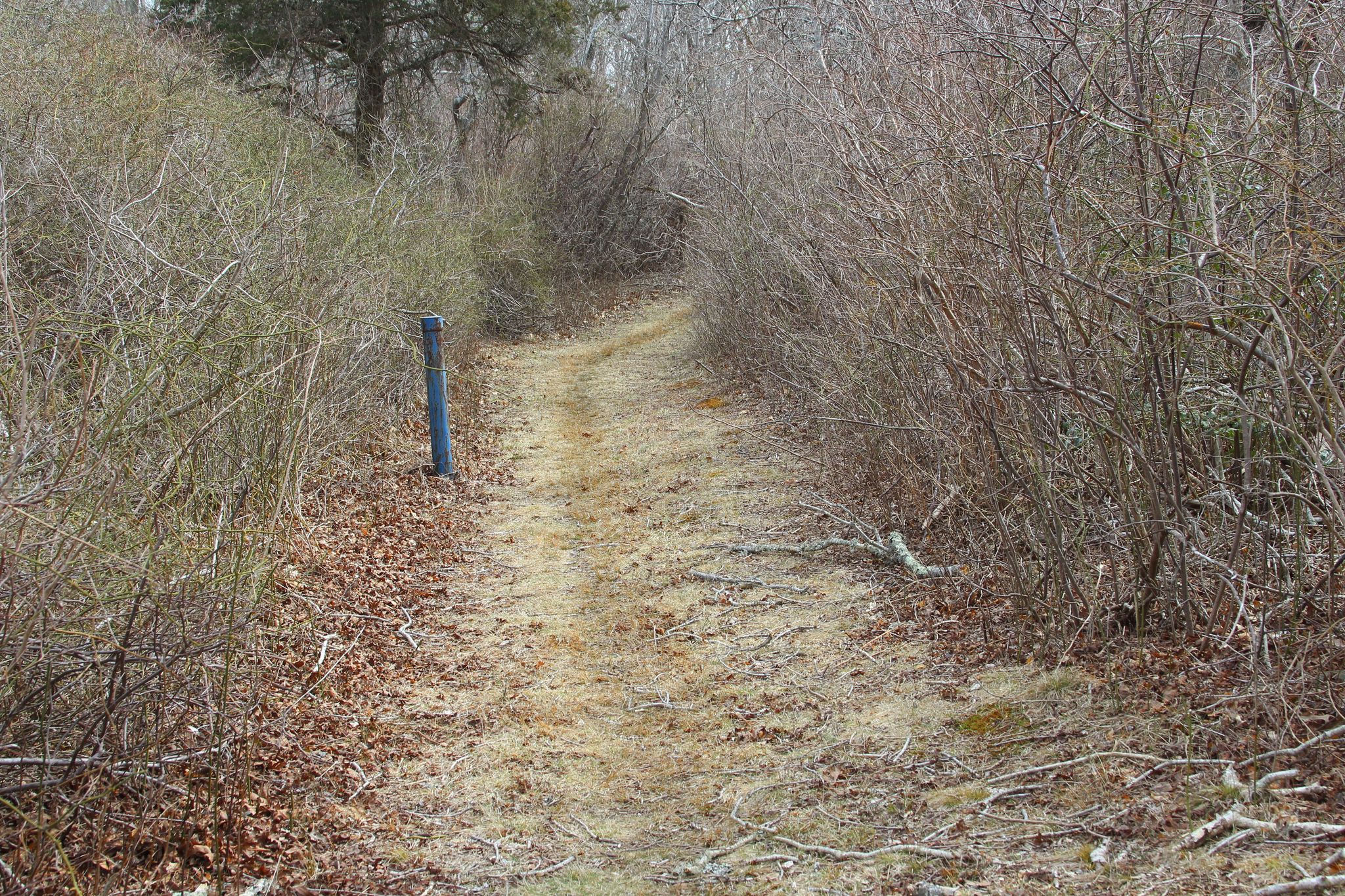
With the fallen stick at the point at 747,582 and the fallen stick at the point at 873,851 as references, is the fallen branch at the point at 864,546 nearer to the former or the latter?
the fallen stick at the point at 747,582

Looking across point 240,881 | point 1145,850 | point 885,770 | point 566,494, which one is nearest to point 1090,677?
point 885,770

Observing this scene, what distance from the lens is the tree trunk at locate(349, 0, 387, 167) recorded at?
16906 millimetres

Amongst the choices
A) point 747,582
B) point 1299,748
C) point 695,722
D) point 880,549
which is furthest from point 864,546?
point 1299,748

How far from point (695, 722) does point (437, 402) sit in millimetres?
4866

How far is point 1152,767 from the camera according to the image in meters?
3.62

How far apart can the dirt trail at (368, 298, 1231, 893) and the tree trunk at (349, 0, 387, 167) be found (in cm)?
1058

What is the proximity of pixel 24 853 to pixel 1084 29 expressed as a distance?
5012mm

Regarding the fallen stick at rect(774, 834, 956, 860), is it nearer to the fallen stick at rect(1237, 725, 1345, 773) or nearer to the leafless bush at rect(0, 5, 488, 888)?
the fallen stick at rect(1237, 725, 1345, 773)

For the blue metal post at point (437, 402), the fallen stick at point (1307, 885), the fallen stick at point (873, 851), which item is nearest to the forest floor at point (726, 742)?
the fallen stick at point (873, 851)

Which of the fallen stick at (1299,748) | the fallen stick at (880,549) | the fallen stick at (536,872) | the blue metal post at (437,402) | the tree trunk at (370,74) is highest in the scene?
the tree trunk at (370,74)

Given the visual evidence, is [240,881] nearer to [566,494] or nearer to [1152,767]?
[1152,767]

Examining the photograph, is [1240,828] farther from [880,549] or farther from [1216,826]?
[880,549]

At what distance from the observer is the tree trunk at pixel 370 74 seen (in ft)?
55.5

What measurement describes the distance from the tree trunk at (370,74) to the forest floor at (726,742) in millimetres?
10792
